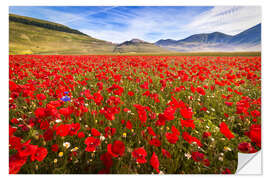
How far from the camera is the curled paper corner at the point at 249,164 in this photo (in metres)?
1.30

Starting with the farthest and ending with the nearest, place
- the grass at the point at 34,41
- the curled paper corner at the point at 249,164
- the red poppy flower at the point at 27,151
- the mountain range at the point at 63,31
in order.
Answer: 1. the grass at the point at 34,41
2. the mountain range at the point at 63,31
3. the curled paper corner at the point at 249,164
4. the red poppy flower at the point at 27,151

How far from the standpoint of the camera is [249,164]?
4.46 feet

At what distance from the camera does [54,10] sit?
2.24 m

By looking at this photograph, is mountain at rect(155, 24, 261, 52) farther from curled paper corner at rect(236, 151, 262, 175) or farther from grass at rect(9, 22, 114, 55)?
grass at rect(9, 22, 114, 55)

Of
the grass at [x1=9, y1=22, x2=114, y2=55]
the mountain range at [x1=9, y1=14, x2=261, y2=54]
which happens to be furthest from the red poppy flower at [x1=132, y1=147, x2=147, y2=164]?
the grass at [x1=9, y1=22, x2=114, y2=55]

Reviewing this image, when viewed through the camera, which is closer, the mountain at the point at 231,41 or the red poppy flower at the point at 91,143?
the red poppy flower at the point at 91,143

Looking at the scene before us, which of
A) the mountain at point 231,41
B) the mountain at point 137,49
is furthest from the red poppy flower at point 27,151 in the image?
the mountain at point 137,49

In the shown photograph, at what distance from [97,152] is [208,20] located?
3006mm

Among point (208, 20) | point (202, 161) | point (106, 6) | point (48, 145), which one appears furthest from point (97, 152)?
point (208, 20)

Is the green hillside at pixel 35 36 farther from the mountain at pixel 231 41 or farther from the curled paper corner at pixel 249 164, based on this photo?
the mountain at pixel 231 41

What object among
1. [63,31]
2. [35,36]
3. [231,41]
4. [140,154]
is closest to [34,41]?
[35,36]

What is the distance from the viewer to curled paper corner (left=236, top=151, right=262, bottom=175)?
1305mm

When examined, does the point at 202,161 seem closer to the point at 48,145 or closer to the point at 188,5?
the point at 48,145

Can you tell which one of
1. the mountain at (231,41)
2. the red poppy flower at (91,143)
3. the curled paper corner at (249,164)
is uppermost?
the mountain at (231,41)
